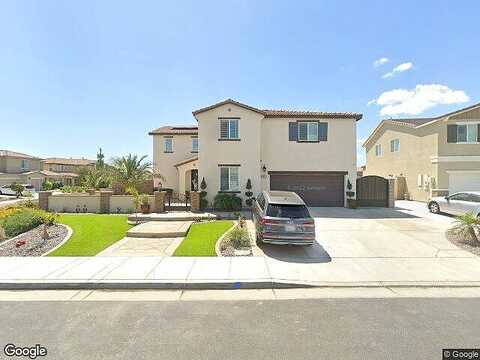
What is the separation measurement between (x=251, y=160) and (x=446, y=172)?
15.5 meters

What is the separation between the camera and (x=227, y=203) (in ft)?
53.7

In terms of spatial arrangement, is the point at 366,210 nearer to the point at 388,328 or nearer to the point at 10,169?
the point at 388,328

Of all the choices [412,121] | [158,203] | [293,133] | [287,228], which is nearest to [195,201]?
[158,203]

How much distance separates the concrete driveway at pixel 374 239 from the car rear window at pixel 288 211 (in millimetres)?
1266

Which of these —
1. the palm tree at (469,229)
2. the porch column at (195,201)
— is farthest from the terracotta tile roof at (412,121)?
the porch column at (195,201)

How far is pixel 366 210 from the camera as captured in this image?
1738 centimetres

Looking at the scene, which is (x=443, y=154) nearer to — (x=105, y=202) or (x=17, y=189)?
(x=105, y=202)

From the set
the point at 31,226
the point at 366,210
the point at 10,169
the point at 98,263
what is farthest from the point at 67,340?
the point at 10,169

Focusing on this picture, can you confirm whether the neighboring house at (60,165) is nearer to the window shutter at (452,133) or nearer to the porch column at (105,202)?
the porch column at (105,202)

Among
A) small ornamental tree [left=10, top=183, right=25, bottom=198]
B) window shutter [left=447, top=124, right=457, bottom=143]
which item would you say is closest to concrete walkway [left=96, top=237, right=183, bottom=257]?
window shutter [left=447, top=124, right=457, bottom=143]

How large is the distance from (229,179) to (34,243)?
10638 millimetres

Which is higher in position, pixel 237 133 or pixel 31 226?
pixel 237 133

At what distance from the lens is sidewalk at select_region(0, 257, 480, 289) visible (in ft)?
20.5

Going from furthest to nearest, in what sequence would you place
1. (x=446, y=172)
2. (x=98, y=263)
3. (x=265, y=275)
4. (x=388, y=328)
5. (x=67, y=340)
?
(x=446, y=172) < (x=98, y=263) < (x=265, y=275) < (x=388, y=328) < (x=67, y=340)
